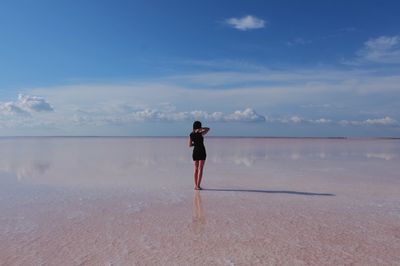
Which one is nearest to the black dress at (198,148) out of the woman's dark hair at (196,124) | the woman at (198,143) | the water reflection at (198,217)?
the woman at (198,143)

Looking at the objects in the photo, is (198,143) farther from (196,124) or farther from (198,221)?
(198,221)

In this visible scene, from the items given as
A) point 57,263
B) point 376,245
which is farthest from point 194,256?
point 376,245

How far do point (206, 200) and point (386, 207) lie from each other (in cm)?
381

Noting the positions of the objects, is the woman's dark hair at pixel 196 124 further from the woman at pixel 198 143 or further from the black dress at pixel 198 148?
the black dress at pixel 198 148

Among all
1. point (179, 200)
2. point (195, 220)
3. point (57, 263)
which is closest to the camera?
point (57, 263)

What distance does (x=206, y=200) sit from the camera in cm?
818

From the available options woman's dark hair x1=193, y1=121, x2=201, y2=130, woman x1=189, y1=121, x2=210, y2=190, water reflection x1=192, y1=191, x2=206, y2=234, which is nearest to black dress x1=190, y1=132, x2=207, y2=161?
woman x1=189, y1=121, x2=210, y2=190

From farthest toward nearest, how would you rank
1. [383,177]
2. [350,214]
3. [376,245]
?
[383,177]
[350,214]
[376,245]

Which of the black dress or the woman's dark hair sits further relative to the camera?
the woman's dark hair

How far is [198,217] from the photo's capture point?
261 inches

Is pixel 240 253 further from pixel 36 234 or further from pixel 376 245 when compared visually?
pixel 36 234

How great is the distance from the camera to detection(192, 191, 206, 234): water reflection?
589 cm

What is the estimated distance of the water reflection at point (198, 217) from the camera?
5895 mm

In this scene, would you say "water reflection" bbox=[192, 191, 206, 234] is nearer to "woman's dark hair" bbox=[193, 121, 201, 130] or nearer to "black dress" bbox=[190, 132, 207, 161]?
"black dress" bbox=[190, 132, 207, 161]
